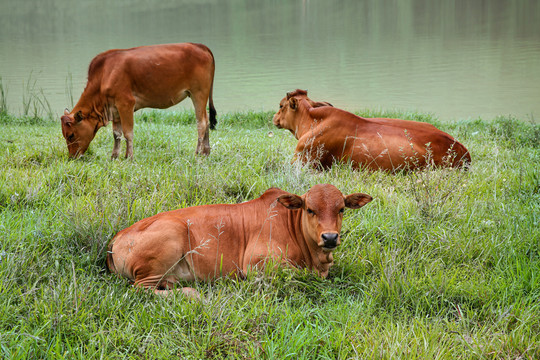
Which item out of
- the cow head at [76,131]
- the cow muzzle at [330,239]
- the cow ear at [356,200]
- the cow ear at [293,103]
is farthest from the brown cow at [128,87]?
the cow muzzle at [330,239]

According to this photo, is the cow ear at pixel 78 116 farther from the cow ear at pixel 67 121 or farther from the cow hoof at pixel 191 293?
the cow hoof at pixel 191 293

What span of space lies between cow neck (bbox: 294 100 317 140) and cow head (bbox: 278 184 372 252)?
11.5 feet

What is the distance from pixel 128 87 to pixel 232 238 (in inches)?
164

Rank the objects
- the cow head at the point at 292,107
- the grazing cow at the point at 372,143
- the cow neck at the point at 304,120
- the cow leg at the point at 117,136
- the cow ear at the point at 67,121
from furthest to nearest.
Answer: the cow head at the point at 292,107
the cow leg at the point at 117,136
the cow neck at the point at 304,120
the cow ear at the point at 67,121
the grazing cow at the point at 372,143

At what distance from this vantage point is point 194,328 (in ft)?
9.71

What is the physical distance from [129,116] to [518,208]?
514cm

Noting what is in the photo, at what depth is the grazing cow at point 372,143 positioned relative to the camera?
255 inches

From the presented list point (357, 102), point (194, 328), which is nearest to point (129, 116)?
point (194, 328)

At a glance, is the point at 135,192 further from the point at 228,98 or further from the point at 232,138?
the point at 228,98

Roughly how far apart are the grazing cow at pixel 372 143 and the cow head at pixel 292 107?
0.34 m

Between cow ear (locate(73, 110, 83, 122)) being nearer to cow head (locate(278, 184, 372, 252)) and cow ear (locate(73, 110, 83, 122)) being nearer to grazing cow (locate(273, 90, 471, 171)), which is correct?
grazing cow (locate(273, 90, 471, 171))

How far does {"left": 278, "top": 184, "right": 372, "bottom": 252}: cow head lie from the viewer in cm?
350

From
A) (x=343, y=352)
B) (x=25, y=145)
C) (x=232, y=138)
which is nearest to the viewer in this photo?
(x=343, y=352)

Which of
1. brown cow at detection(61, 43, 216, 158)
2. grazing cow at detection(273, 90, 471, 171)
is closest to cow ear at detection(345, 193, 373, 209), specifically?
grazing cow at detection(273, 90, 471, 171)
